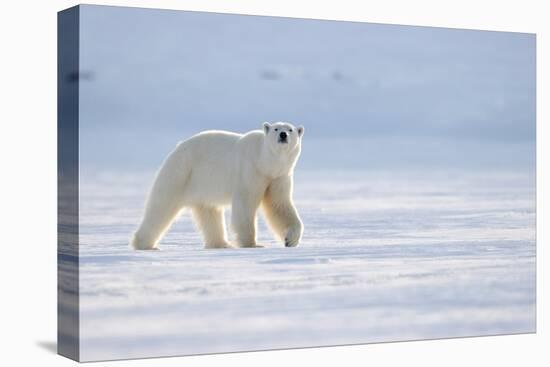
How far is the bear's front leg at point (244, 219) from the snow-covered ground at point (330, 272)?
0.72 feet

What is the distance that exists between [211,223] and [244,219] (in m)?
0.44

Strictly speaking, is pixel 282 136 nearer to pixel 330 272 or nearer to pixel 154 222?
pixel 330 272

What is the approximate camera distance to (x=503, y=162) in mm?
11281

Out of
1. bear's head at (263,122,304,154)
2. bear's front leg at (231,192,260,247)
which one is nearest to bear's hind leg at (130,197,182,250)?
bear's front leg at (231,192,260,247)

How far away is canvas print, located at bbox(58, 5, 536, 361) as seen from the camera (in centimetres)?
937

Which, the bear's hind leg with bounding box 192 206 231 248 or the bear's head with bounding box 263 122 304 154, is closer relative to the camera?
the bear's head with bounding box 263 122 304 154

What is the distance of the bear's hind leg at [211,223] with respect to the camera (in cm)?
1072

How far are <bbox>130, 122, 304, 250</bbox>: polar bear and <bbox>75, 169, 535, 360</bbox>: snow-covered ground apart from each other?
0.16m

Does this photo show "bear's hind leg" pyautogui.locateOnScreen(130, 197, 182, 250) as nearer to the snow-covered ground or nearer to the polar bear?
the polar bear

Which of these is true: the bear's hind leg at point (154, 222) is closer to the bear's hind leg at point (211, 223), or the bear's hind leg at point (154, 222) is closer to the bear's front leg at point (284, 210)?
the bear's hind leg at point (211, 223)

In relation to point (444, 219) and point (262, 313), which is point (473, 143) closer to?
point (444, 219)

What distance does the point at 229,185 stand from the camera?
421 inches

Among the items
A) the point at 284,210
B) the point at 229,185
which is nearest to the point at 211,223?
the point at 229,185

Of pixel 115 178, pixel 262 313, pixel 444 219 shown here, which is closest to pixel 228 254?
pixel 262 313
